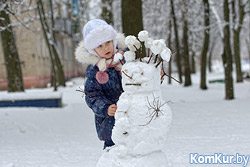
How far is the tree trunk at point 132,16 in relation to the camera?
21.9 ft

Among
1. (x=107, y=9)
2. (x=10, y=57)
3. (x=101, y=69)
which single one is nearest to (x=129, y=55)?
(x=101, y=69)

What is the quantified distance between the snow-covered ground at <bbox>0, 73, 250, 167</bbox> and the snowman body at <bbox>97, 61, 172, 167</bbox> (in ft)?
1.74

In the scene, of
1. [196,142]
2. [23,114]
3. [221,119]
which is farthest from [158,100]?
[23,114]

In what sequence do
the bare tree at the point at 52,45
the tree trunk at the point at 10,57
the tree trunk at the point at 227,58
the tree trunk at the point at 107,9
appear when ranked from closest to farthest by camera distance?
the tree trunk at the point at 10,57, the tree trunk at the point at 227,58, the bare tree at the point at 52,45, the tree trunk at the point at 107,9

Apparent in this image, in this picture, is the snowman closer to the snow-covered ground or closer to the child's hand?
the child's hand

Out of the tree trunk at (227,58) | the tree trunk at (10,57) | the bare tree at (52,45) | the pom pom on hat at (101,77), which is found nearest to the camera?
the pom pom on hat at (101,77)

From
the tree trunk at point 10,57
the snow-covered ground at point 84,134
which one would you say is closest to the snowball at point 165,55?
the snow-covered ground at point 84,134

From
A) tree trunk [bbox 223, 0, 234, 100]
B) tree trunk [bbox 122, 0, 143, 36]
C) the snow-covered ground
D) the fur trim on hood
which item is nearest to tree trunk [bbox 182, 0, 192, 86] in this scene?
tree trunk [bbox 223, 0, 234, 100]

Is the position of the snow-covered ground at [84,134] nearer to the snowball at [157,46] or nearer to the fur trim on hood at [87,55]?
the snowball at [157,46]

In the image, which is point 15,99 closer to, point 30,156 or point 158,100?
point 30,156

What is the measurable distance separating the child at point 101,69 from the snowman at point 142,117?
0.47 m

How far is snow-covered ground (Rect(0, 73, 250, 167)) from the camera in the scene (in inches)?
181

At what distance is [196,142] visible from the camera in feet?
17.2

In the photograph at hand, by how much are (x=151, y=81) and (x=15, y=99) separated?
7.33 m
